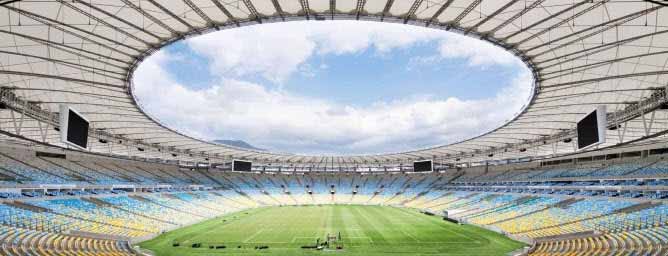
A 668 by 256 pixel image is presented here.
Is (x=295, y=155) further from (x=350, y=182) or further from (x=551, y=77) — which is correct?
(x=551, y=77)

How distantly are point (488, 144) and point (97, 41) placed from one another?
1707 inches

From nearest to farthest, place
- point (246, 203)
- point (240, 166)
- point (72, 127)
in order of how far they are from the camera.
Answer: point (72, 127) < point (240, 166) < point (246, 203)

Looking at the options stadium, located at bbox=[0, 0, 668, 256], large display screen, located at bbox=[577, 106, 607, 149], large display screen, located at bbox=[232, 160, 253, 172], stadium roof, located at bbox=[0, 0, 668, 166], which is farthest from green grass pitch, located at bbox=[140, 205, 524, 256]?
stadium roof, located at bbox=[0, 0, 668, 166]

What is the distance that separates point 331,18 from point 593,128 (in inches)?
567

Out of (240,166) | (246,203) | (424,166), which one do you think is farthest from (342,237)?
(246,203)

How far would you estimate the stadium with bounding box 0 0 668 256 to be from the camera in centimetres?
1569

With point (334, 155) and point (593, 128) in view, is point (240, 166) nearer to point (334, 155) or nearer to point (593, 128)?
point (334, 155)

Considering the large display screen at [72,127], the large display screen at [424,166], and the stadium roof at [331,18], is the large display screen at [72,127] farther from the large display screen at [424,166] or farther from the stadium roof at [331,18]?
the large display screen at [424,166]

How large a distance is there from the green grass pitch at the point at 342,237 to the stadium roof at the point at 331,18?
11.6 m

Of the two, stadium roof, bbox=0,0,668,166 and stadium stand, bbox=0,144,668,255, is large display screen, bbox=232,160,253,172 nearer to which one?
stadium stand, bbox=0,144,668,255

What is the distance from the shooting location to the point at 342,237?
34500mm

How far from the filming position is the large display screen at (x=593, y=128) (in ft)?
65.5

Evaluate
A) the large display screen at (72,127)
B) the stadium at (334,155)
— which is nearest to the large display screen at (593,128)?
the stadium at (334,155)

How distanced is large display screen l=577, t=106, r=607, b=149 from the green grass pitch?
972 centimetres
